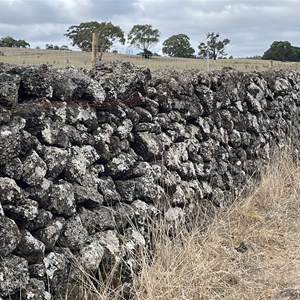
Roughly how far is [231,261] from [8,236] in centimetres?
252

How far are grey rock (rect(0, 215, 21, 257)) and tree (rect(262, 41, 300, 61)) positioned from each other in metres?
35.5

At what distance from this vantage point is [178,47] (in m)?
32.2

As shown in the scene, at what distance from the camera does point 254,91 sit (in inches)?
313

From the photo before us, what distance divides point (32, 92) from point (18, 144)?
21.2 inches

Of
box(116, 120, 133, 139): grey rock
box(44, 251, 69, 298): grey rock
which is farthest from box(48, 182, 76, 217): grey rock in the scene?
box(116, 120, 133, 139): grey rock

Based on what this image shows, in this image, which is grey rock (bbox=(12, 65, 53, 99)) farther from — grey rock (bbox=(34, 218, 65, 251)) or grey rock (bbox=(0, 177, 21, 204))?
grey rock (bbox=(34, 218, 65, 251))

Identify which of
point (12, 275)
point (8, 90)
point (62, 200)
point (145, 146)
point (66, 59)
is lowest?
point (12, 275)

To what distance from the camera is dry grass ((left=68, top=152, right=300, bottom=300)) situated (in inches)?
165

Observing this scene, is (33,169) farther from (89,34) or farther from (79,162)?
(89,34)

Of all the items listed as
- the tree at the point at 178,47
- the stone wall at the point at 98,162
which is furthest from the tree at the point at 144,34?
the stone wall at the point at 98,162

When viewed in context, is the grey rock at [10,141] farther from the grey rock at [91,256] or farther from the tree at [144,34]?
the tree at [144,34]

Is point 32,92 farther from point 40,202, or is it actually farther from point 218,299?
point 218,299

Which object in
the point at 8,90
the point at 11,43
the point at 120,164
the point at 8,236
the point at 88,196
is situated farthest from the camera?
the point at 11,43

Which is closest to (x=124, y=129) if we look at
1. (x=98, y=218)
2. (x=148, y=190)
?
(x=148, y=190)
